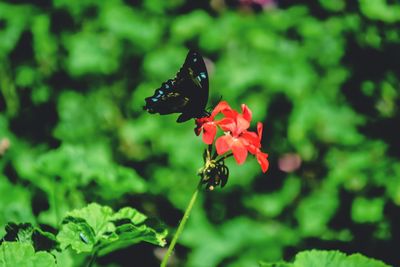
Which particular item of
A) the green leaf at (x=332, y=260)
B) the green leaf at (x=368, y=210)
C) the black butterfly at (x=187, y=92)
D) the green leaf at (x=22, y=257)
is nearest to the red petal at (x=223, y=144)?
the black butterfly at (x=187, y=92)

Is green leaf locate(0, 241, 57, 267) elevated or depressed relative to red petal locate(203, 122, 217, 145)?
depressed

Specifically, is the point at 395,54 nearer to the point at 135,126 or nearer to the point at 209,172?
the point at 135,126

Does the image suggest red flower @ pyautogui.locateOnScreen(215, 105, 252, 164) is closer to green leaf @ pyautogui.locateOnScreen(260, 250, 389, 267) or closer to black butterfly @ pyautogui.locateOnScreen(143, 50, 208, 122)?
black butterfly @ pyautogui.locateOnScreen(143, 50, 208, 122)

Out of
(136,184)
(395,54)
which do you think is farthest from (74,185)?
(395,54)

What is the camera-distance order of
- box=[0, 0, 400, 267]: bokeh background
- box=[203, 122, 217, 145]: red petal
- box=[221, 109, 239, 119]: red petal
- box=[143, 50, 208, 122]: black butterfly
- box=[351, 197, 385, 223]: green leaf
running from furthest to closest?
1. box=[0, 0, 400, 267]: bokeh background
2. box=[351, 197, 385, 223]: green leaf
3. box=[143, 50, 208, 122]: black butterfly
4. box=[221, 109, 239, 119]: red petal
5. box=[203, 122, 217, 145]: red petal

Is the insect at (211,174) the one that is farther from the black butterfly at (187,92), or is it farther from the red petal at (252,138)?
the black butterfly at (187,92)

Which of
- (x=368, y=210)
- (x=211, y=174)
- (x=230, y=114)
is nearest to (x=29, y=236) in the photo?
(x=211, y=174)

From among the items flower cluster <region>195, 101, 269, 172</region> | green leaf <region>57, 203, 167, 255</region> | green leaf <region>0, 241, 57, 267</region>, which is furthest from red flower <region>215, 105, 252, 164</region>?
green leaf <region>0, 241, 57, 267</region>
